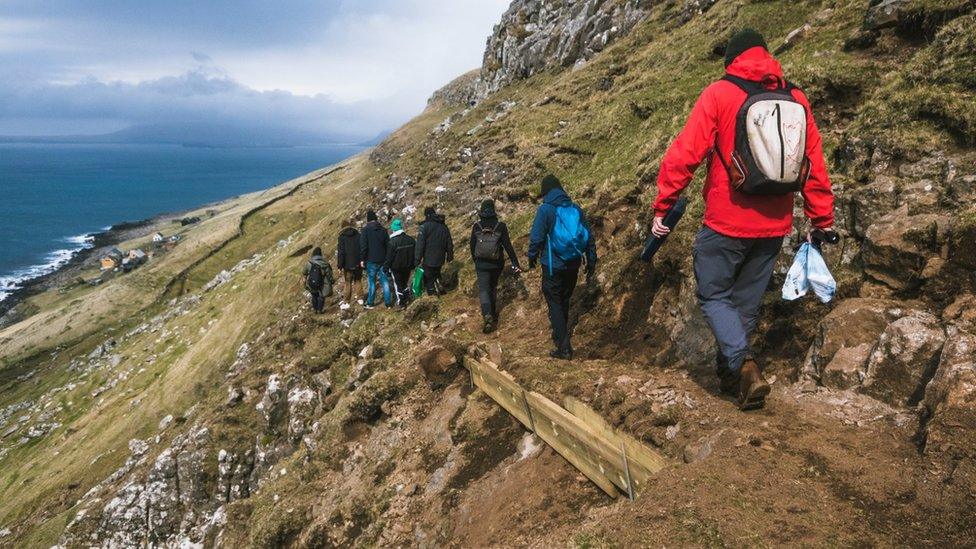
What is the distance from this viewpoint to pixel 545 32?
43.1 metres

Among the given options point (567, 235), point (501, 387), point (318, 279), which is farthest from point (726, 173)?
point (318, 279)

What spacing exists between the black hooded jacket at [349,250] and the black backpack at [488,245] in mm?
7720

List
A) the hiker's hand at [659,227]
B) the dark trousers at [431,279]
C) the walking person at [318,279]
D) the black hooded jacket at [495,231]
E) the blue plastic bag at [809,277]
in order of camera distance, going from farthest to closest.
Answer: the walking person at [318,279], the dark trousers at [431,279], the black hooded jacket at [495,231], the hiker's hand at [659,227], the blue plastic bag at [809,277]

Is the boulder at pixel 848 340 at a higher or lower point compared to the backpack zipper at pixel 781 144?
lower

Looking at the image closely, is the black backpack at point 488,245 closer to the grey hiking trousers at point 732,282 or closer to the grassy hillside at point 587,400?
the grassy hillside at point 587,400

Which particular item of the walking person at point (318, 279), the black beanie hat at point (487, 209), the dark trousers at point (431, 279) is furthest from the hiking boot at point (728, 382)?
the walking person at point (318, 279)

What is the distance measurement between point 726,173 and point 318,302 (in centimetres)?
1643

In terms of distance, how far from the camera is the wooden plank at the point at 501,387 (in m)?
6.87

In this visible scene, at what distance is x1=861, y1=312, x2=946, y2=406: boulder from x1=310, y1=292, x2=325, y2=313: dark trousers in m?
16.9

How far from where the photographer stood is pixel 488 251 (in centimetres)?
1076

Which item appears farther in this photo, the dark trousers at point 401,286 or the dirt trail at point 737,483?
the dark trousers at point 401,286

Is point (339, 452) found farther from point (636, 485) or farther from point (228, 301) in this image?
point (228, 301)

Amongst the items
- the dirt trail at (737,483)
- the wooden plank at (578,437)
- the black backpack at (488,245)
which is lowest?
the wooden plank at (578,437)

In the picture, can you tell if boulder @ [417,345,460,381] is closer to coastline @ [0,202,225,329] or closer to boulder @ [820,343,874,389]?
boulder @ [820,343,874,389]
